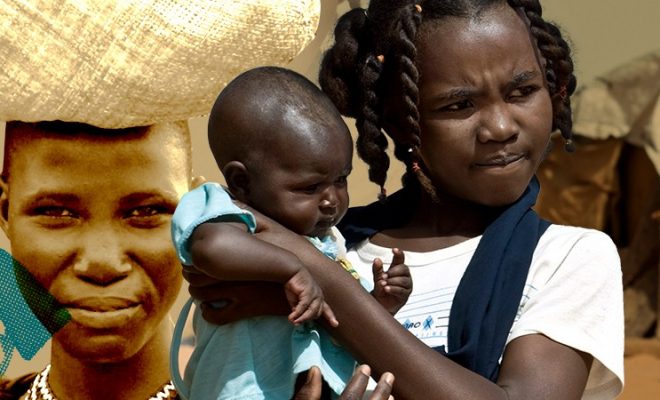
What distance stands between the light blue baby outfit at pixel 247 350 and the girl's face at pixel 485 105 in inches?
20.6

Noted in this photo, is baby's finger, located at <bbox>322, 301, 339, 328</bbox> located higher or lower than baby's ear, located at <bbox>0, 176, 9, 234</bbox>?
higher

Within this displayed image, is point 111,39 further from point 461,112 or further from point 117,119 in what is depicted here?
point 461,112

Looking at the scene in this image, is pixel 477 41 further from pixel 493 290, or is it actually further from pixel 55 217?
pixel 55 217

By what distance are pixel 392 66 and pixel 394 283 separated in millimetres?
604

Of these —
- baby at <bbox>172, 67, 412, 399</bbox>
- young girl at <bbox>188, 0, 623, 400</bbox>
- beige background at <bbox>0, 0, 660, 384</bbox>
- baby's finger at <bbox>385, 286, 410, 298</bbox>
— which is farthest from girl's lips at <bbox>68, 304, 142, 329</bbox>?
beige background at <bbox>0, 0, 660, 384</bbox>

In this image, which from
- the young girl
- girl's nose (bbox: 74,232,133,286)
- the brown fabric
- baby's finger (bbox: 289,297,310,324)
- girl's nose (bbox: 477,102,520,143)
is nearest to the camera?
baby's finger (bbox: 289,297,310,324)

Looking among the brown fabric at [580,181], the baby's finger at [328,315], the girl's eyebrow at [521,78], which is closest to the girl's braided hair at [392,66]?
the girl's eyebrow at [521,78]

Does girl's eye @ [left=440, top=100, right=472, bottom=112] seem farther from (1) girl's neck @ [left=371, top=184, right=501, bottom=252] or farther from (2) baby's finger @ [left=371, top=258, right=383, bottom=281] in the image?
(2) baby's finger @ [left=371, top=258, right=383, bottom=281]

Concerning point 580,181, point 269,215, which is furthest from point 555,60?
point 580,181

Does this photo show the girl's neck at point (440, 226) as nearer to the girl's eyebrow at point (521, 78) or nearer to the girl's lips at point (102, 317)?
the girl's eyebrow at point (521, 78)

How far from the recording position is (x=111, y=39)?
3.33m

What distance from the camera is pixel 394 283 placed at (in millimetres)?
2865

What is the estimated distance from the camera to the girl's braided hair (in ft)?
10.3

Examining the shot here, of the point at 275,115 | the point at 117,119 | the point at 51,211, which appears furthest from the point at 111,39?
the point at 275,115
